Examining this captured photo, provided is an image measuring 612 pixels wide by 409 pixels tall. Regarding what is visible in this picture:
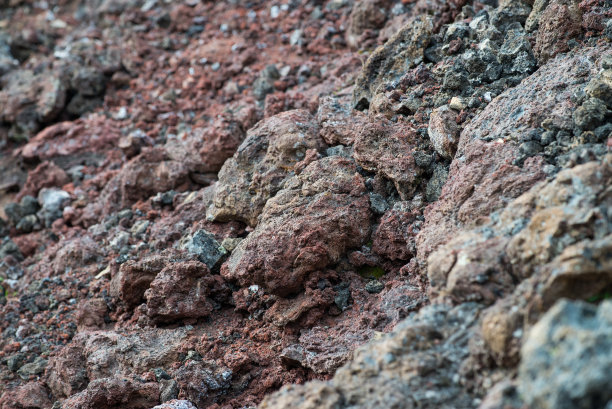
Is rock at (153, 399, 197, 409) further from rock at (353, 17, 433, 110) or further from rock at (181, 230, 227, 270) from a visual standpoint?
rock at (353, 17, 433, 110)

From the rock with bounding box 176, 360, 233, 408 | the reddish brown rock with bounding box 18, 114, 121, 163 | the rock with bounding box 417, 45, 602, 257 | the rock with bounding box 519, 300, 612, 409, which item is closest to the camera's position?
the rock with bounding box 519, 300, 612, 409

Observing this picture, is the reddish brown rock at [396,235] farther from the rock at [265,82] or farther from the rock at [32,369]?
the rock at [265,82]

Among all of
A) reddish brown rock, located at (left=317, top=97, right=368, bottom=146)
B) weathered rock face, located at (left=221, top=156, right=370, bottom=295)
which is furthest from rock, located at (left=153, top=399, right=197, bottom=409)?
reddish brown rock, located at (left=317, top=97, right=368, bottom=146)

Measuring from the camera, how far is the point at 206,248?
5.62 metres

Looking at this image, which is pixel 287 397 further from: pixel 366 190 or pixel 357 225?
pixel 366 190

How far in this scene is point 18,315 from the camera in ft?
21.2

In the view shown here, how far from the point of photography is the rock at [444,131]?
4887 mm

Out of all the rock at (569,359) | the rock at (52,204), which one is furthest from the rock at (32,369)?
the rock at (569,359)

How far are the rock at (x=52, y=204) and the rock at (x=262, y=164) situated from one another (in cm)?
282

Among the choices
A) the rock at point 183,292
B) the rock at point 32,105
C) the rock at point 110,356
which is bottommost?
the rock at point 110,356

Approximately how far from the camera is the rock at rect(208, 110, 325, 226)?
224 inches

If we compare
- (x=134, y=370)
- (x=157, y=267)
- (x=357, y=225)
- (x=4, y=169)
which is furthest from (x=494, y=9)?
(x=4, y=169)

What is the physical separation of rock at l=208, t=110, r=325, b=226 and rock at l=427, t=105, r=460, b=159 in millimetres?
1144

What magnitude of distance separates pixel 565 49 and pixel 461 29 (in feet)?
3.81
